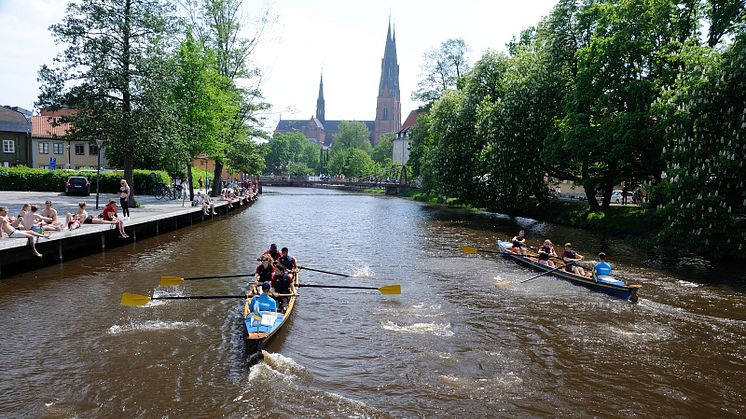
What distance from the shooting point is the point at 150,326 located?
12922 millimetres

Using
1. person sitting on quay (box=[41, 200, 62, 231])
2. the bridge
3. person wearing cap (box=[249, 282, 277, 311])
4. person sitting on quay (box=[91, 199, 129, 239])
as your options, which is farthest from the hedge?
the bridge

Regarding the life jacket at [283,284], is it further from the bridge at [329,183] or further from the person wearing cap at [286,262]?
the bridge at [329,183]

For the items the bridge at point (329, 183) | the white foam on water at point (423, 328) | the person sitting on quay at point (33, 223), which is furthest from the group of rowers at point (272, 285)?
the bridge at point (329, 183)

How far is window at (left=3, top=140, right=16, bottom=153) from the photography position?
61.6 metres

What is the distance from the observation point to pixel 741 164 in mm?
20875

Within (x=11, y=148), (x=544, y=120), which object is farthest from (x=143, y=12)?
(x=11, y=148)

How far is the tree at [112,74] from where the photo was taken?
2831cm

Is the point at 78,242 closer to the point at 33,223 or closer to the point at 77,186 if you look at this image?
the point at 33,223

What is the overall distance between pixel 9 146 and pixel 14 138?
1119mm

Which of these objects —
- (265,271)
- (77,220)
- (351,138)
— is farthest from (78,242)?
(351,138)

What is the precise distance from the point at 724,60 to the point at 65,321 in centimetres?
2628

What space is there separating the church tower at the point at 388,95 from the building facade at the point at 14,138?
102 m

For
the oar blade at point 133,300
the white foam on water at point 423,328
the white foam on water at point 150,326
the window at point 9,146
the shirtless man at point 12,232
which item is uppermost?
the window at point 9,146

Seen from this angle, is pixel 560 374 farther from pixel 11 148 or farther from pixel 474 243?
pixel 11 148
